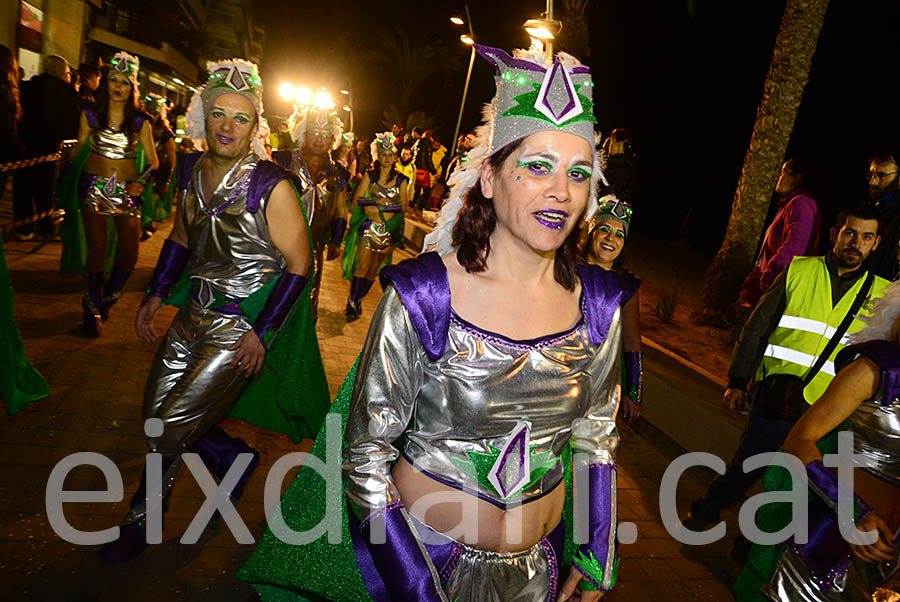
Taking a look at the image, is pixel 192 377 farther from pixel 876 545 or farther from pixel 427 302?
pixel 876 545

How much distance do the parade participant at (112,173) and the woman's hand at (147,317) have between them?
3328 millimetres

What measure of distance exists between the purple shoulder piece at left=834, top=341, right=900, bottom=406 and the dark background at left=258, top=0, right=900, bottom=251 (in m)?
14.2

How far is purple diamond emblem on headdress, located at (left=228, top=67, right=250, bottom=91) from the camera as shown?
3706 mm

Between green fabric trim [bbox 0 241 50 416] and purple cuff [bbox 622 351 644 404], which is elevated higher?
purple cuff [bbox 622 351 644 404]

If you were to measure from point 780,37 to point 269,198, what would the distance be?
9079mm

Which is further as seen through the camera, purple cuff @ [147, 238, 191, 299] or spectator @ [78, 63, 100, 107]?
spectator @ [78, 63, 100, 107]

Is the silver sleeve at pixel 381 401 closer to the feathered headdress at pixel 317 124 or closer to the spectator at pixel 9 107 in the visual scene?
the feathered headdress at pixel 317 124

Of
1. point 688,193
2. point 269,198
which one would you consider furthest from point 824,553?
point 688,193

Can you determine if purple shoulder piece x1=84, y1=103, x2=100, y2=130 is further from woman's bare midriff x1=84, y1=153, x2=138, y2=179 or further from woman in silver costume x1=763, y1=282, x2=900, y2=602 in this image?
woman in silver costume x1=763, y1=282, x2=900, y2=602

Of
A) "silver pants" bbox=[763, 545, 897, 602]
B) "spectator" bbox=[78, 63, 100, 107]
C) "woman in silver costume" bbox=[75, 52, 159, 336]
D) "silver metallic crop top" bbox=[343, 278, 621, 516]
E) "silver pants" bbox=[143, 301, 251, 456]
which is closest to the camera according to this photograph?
"silver metallic crop top" bbox=[343, 278, 621, 516]

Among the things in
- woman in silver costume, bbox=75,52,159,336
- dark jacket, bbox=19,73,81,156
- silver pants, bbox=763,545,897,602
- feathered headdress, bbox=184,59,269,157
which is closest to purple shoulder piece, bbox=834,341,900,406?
silver pants, bbox=763,545,897,602

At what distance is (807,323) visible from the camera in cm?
433

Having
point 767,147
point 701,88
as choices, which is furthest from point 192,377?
point 701,88

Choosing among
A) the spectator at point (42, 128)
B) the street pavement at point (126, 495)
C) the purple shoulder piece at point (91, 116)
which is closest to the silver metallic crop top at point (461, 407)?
the street pavement at point (126, 495)
